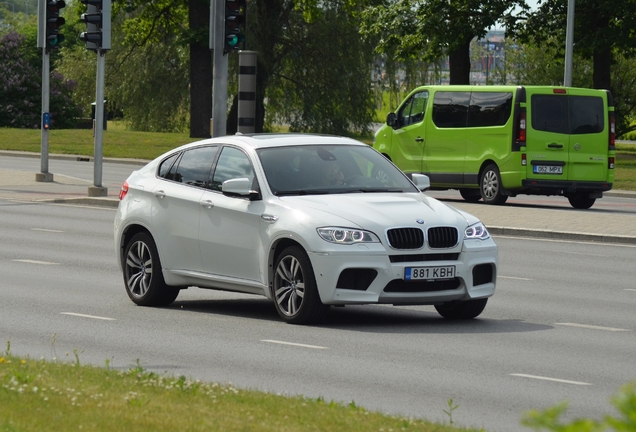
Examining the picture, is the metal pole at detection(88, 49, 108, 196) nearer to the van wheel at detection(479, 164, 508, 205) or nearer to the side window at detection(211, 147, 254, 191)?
the van wheel at detection(479, 164, 508, 205)

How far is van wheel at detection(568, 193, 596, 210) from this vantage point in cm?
2577

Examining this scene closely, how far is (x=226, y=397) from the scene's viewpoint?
6590mm

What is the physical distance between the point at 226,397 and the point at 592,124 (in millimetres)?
19514

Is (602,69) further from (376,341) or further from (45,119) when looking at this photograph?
(376,341)

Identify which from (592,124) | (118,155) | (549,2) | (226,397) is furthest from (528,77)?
(226,397)

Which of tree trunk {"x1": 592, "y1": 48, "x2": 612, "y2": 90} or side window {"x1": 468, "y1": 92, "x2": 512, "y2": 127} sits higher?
tree trunk {"x1": 592, "y1": 48, "x2": 612, "y2": 90}

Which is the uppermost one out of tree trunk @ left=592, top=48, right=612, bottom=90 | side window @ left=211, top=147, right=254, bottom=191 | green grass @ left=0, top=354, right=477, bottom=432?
tree trunk @ left=592, top=48, right=612, bottom=90

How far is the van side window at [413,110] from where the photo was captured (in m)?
26.3

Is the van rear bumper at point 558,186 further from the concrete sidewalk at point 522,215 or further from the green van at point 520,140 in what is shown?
the concrete sidewalk at point 522,215

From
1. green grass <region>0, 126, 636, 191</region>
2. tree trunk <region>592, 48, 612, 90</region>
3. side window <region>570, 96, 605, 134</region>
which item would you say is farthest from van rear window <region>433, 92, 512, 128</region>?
tree trunk <region>592, 48, 612, 90</region>

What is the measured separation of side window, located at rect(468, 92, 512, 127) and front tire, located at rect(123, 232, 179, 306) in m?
14.1

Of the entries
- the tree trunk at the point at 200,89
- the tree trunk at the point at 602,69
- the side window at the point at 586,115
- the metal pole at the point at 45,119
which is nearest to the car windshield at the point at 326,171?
the side window at the point at 586,115

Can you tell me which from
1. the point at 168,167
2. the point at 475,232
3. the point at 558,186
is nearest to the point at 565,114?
the point at 558,186

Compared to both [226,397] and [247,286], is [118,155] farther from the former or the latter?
[226,397]
